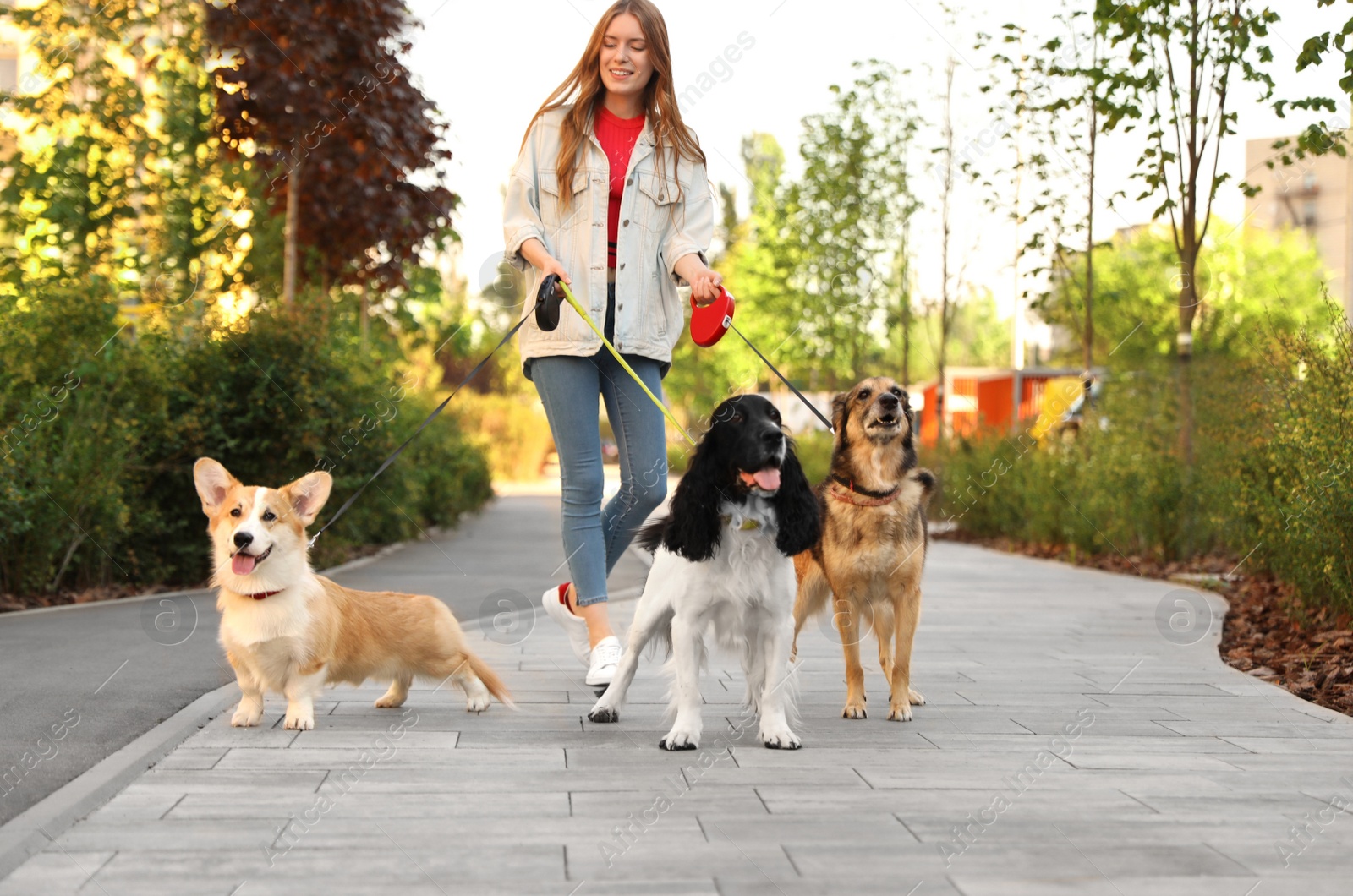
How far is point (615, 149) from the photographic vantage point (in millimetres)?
5750

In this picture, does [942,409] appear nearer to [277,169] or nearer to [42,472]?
[277,169]

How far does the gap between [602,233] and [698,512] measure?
4.96ft

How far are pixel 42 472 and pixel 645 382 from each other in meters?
4.85

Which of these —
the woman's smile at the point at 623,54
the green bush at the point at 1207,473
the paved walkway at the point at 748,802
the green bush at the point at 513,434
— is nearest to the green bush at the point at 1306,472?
the green bush at the point at 1207,473

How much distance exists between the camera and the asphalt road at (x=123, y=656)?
15.3ft

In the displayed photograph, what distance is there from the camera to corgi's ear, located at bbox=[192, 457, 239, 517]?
503 cm

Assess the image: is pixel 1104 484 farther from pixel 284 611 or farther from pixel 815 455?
pixel 815 455

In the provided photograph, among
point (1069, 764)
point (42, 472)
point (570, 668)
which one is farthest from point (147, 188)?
point (1069, 764)

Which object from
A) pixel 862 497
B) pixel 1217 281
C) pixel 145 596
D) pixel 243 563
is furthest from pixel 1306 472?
pixel 1217 281

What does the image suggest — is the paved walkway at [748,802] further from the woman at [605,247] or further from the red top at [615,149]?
the red top at [615,149]

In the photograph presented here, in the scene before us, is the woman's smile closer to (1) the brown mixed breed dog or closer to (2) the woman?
(2) the woman

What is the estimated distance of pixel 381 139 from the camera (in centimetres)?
1292

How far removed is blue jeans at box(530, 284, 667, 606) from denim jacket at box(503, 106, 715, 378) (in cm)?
9

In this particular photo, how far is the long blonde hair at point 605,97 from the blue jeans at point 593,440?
0.59m
